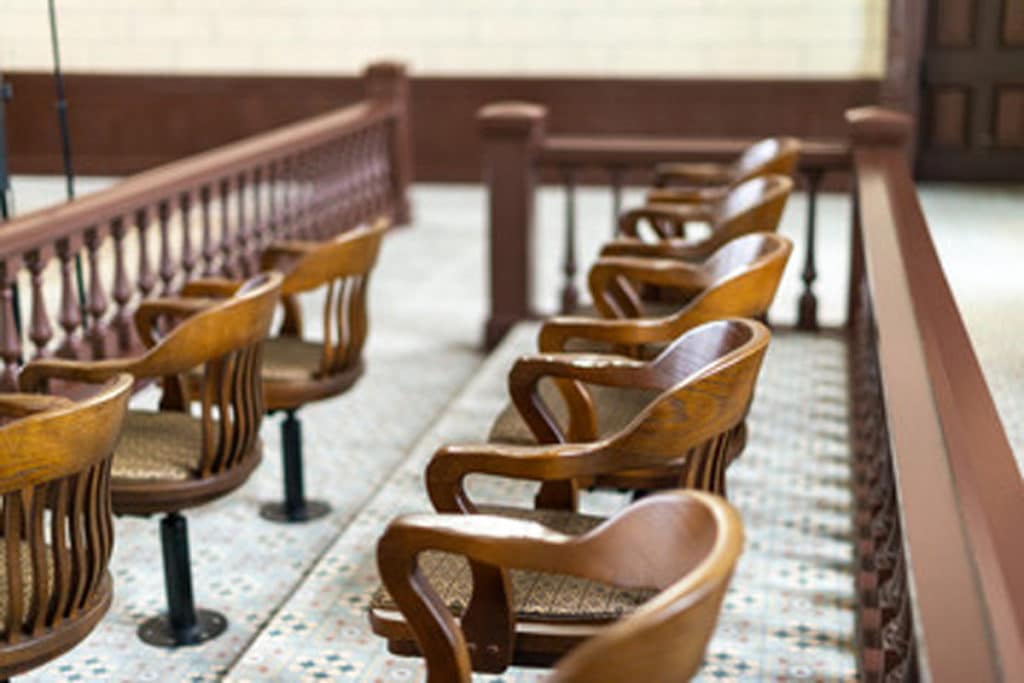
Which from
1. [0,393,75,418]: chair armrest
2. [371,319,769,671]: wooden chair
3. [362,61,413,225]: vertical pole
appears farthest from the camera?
[362,61,413,225]: vertical pole

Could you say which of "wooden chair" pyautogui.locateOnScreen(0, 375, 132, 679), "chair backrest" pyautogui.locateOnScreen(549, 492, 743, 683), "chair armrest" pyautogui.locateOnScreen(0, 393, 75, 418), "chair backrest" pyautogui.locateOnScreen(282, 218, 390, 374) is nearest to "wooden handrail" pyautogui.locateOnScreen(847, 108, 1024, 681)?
"chair backrest" pyautogui.locateOnScreen(549, 492, 743, 683)

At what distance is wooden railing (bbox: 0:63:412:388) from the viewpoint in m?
4.27

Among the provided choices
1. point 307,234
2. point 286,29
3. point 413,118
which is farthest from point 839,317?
point 286,29

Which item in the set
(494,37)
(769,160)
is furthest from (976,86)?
(769,160)

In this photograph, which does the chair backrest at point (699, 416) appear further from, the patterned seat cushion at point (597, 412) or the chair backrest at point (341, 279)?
the chair backrest at point (341, 279)

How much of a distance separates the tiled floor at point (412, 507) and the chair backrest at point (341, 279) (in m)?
0.47

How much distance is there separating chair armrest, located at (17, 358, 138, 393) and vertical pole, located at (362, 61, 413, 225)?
5560 mm

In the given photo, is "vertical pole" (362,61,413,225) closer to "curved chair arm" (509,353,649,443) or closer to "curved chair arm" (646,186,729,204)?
"curved chair arm" (646,186,729,204)

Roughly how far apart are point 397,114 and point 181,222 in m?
3.10

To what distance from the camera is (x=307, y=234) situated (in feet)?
24.0

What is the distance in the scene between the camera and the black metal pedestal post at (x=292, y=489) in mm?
4191

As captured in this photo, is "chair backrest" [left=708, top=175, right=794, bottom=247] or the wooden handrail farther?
"chair backrest" [left=708, top=175, right=794, bottom=247]

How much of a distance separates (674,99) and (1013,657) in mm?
9206

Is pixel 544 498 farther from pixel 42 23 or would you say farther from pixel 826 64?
pixel 826 64
